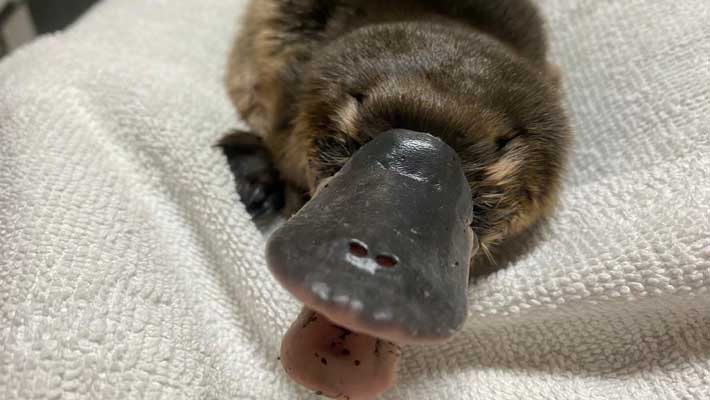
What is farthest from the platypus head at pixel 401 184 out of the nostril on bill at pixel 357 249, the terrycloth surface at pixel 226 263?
the terrycloth surface at pixel 226 263

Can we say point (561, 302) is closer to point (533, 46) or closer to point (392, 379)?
point (392, 379)

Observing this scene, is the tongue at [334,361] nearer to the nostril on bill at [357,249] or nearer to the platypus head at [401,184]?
the platypus head at [401,184]

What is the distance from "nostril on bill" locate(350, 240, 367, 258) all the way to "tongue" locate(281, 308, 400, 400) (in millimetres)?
147

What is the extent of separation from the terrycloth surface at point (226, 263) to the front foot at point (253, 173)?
0.04 m

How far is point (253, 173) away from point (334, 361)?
47 cm

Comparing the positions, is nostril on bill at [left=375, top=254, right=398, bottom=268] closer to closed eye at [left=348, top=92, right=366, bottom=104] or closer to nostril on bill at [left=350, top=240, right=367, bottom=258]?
nostril on bill at [left=350, top=240, right=367, bottom=258]

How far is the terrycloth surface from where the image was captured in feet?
2.34

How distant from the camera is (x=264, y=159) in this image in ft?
3.59

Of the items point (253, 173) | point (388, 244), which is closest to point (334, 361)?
point (388, 244)

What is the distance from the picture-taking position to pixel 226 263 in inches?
35.7

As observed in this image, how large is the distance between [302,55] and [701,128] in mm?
626

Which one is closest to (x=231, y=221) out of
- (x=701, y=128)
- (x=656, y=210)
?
(x=656, y=210)

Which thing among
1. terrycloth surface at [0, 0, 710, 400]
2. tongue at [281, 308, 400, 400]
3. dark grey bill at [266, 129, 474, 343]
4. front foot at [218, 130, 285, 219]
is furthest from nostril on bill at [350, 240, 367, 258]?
front foot at [218, 130, 285, 219]

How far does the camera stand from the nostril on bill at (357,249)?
1.77ft
